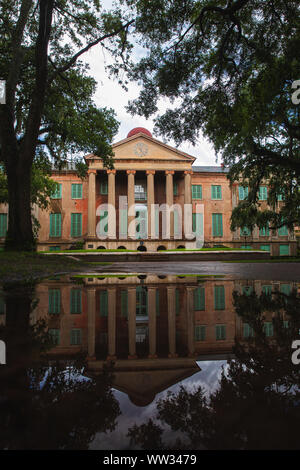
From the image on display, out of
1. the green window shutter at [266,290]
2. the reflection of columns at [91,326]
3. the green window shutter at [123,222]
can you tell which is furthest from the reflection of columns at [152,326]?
the green window shutter at [123,222]

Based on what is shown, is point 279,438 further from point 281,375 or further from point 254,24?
point 254,24

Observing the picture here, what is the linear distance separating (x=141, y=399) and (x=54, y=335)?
1.68 ft

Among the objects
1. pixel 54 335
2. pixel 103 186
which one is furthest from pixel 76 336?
pixel 103 186

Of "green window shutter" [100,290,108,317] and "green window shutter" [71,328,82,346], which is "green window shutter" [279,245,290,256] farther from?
"green window shutter" [71,328,82,346]

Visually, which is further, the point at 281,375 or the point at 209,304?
the point at 209,304

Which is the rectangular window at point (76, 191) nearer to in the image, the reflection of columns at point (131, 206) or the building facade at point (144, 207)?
the building facade at point (144, 207)

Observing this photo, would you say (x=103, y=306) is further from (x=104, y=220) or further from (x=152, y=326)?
(x=104, y=220)

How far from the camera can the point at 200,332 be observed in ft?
3.00

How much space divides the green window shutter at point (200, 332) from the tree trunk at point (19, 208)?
22.5 ft

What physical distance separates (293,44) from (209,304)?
681 cm

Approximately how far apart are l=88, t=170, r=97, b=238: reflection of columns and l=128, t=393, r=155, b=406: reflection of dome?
24.0 m

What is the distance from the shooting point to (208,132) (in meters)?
7.43
